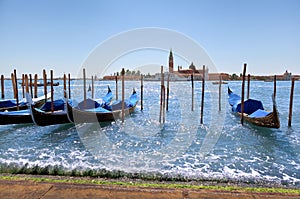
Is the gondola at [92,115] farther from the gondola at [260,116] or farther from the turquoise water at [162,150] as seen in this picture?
the gondola at [260,116]

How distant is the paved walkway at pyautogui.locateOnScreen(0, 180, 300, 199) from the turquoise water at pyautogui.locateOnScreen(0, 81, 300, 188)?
5.03 ft

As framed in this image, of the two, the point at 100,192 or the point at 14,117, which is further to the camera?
Result: the point at 14,117

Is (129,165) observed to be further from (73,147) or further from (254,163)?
(254,163)

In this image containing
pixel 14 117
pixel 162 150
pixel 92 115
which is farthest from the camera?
pixel 92 115

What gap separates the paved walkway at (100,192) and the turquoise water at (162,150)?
1.53m

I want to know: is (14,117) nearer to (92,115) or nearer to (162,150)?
(92,115)

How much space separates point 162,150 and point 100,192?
4.15m

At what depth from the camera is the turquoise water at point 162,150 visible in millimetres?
4609

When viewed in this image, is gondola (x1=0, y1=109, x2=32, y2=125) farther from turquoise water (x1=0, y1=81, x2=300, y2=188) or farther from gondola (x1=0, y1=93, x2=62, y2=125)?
turquoise water (x1=0, y1=81, x2=300, y2=188)

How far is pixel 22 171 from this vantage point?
3779mm

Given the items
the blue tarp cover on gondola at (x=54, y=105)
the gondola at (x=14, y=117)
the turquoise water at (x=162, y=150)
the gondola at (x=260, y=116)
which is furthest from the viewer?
the blue tarp cover on gondola at (x=54, y=105)

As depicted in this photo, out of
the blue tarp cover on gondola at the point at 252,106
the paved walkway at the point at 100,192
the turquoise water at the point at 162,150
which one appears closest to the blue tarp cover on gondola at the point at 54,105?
the turquoise water at the point at 162,150

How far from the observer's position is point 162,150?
6.32 meters

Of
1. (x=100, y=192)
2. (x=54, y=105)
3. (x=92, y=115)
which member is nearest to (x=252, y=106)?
(x=92, y=115)
